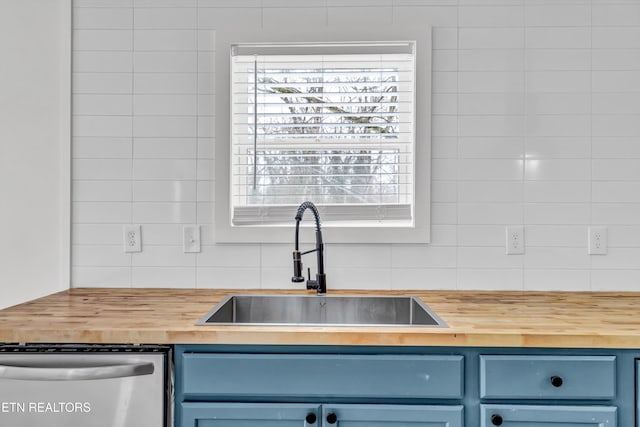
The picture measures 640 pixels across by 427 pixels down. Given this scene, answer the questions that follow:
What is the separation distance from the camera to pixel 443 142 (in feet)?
6.53

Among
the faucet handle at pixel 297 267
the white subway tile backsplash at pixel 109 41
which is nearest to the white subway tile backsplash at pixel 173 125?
the white subway tile backsplash at pixel 109 41

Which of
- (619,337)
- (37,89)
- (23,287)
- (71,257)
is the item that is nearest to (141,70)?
(37,89)

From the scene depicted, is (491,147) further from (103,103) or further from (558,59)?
(103,103)

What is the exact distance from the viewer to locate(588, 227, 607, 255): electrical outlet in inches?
77.0

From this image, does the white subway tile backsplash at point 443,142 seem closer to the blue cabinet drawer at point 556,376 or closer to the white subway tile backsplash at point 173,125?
the white subway tile backsplash at point 173,125

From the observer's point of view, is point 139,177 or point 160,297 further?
point 139,177

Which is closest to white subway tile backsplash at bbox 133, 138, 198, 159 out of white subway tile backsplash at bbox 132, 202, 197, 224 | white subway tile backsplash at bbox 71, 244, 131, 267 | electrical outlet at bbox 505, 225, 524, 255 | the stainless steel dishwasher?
white subway tile backsplash at bbox 132, 202, 197, 224

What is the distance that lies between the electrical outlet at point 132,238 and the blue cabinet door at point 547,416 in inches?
60.5

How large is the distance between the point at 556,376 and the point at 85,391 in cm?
136

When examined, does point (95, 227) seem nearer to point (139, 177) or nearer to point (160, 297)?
point (139, 177)

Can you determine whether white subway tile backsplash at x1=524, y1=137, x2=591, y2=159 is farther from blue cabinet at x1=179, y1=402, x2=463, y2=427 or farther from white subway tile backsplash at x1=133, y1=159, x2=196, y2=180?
white subway tile backsplash at x1=133, y1=159, x2=196, y2=180

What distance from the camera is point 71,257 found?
2.02 m

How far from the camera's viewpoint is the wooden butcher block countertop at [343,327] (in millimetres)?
1277

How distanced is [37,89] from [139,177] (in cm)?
55
